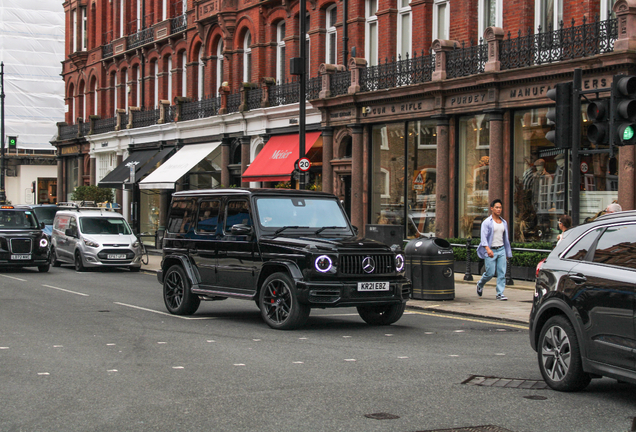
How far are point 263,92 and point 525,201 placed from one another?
12991 millimetres

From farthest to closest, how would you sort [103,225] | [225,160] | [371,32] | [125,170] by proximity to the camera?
[125,170] < [225,160] < [371,32] < [103,225]

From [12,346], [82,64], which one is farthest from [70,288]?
[82,64]

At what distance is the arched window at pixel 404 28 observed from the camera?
25.5 metres

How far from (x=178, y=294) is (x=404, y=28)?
15.2 metres

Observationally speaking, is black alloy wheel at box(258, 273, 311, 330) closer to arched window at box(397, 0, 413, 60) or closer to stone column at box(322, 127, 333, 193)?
arched window at box(397, 0, 413, 60)

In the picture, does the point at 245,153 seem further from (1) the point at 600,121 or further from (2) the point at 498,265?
(1) the point at 600,121

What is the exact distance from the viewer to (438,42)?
22422 mm

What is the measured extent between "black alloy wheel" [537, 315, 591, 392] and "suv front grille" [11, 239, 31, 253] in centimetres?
1747

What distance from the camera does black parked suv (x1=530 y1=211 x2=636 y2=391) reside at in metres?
6.62

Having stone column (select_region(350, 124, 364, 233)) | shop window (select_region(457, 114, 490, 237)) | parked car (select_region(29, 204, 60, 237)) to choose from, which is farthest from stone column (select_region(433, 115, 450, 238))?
parked car (select_region(29, 204, 60, 237))

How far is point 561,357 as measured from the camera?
7.33 m

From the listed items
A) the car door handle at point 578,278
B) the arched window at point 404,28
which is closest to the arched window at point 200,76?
the arched window at point 404,28

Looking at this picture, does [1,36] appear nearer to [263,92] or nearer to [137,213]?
[137,213]

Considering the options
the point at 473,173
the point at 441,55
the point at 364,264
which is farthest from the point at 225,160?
the point at 364,264
